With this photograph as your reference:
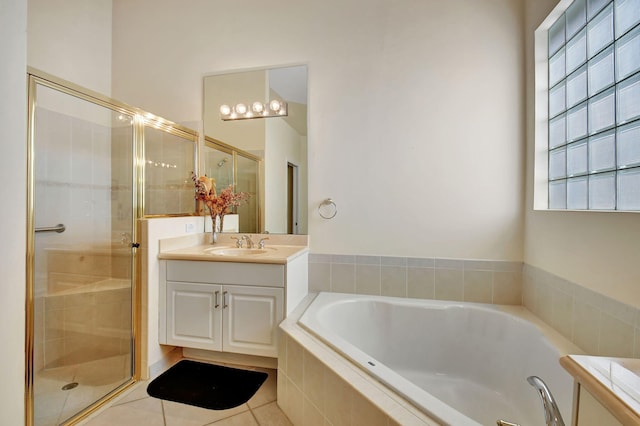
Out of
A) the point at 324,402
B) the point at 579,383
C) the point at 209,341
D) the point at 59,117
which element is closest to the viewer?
the point at 579,383

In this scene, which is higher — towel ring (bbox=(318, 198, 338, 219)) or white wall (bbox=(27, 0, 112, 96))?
white wall (bbox=(27, 0, 112, 96))

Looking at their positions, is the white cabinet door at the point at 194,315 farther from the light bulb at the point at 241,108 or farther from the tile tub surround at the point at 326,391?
the light bulb at the point at 241,108

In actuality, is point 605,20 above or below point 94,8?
below

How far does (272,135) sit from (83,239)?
1483mm

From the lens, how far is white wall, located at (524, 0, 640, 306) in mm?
1115

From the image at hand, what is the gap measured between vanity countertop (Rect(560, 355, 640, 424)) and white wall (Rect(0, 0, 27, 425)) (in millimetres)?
1813

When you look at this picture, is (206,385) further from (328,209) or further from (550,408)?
(550,408)

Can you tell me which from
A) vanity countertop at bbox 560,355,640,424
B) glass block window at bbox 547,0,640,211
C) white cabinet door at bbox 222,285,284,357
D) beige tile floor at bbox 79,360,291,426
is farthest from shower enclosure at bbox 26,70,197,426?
glass block window at bbox 547,0,640,211

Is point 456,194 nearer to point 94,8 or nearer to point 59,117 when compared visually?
point 59,117

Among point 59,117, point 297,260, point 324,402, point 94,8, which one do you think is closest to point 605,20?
point 297,260

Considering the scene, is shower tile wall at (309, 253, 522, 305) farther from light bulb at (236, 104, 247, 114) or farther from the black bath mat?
light bulb at (236, 104, 247, 114)

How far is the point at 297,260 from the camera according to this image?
1.96 metres

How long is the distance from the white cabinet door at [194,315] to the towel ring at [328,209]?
906 millimetres

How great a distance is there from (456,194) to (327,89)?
1232 millimetres
